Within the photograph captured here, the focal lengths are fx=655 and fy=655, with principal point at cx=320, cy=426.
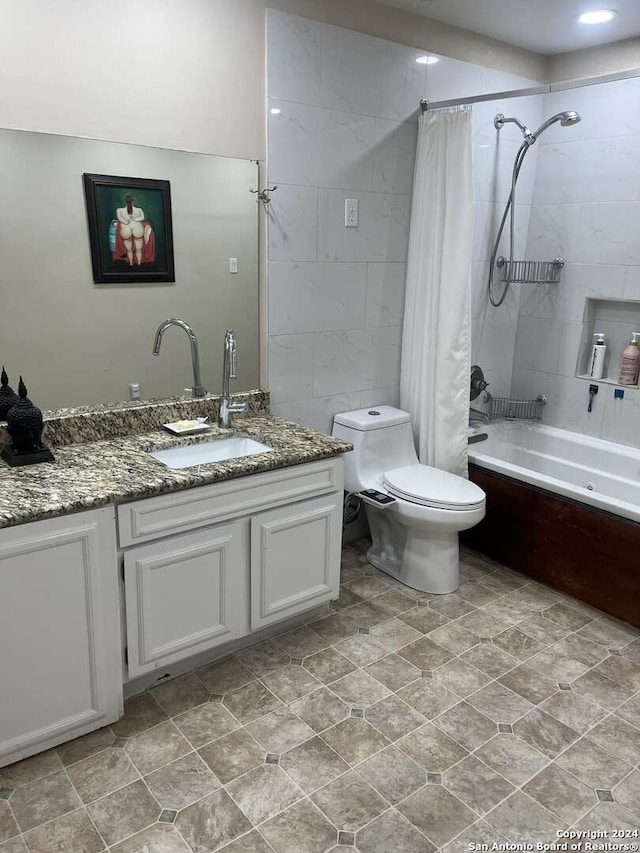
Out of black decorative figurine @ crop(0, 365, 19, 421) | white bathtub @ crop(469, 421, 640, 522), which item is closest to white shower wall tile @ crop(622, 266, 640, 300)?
white bathtub @ crop(469, 421, 640, 522)

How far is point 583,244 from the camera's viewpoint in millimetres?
3414

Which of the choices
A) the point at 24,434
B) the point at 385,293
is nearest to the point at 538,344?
the point at 385,293

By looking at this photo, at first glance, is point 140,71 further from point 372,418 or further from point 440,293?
point 372,418

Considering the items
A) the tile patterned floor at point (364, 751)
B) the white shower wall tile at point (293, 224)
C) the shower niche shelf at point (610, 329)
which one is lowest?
the tile patterned floor at point (364, 751)

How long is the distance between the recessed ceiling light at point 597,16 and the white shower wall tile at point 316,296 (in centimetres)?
139

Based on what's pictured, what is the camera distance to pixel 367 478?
3.04 m

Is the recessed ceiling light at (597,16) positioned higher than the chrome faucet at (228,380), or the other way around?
the recessed ceiling light at (597,16)

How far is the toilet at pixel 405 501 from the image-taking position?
2.78m

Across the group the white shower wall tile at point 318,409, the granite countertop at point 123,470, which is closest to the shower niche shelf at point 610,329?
the white shower wall tile at point 318,409

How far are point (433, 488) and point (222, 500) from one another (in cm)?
110

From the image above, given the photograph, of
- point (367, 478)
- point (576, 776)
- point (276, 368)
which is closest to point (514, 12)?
point (276, 368)

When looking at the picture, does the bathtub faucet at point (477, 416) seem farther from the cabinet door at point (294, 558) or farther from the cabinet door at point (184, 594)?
the cabinet door at point (184, 594)

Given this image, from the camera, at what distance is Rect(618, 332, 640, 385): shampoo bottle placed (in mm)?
3229

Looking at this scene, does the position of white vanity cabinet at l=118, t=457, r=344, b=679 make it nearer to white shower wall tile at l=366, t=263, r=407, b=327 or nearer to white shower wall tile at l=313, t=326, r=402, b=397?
white shower wall tile at l=313, t=326, r=402, b=397
